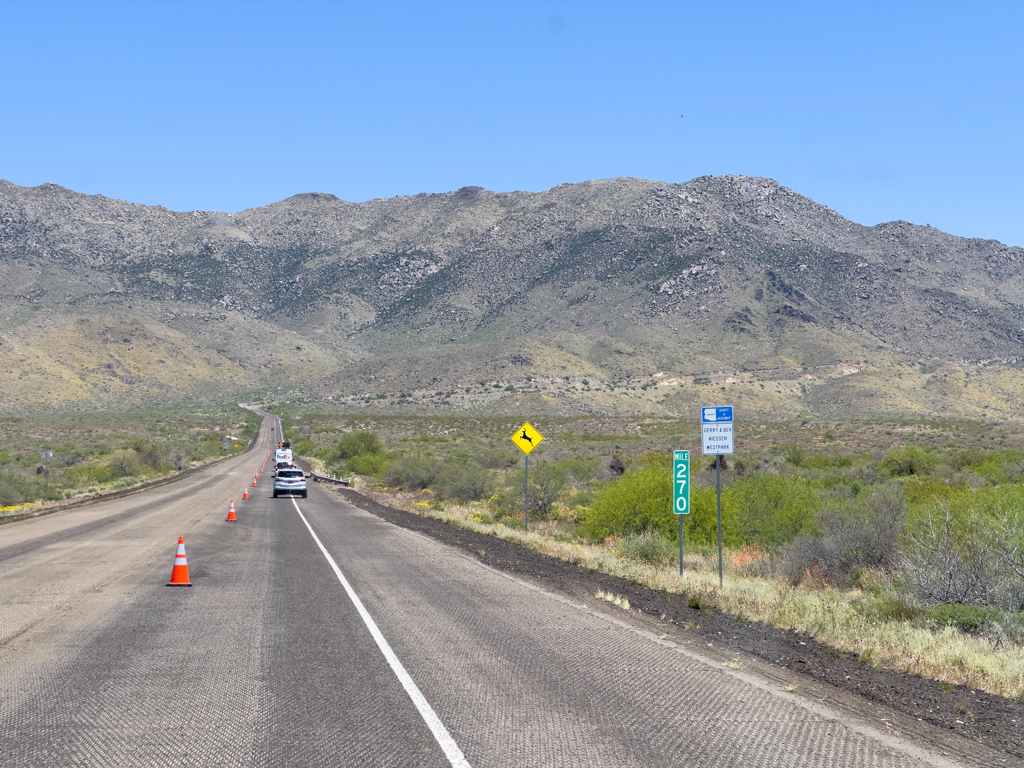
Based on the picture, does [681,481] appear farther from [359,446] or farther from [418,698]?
[359,446]

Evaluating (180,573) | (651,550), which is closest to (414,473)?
(651,550)

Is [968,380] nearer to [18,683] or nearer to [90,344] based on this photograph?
[18,683]

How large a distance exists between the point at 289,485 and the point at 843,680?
32938mm

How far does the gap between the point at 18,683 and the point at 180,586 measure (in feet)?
18.7

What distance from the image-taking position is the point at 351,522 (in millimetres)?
26516

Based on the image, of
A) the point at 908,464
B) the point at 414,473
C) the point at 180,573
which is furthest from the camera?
the point at 414,473

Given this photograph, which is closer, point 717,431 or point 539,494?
point 717,431

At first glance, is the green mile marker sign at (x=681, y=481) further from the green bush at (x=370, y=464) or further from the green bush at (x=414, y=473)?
the green bush at (x=370, y=464)

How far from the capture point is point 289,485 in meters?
38.0

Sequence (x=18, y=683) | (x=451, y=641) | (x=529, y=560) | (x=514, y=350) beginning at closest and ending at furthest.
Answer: (x=18, y=683) → (x=451, y=641) → (x=529, y=560) → (x=514, y=350)

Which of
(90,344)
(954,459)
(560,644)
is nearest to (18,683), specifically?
(560,644)

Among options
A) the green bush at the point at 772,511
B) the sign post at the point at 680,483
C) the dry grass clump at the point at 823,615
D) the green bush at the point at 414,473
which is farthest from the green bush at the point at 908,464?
the sign post at the point at 680,483

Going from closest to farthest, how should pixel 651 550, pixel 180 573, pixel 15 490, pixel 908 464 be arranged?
pixel 180 573 → pixel 651 550 → pixel 908 464 → pixel 15 490

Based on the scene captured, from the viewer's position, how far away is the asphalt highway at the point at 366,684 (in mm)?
5789
